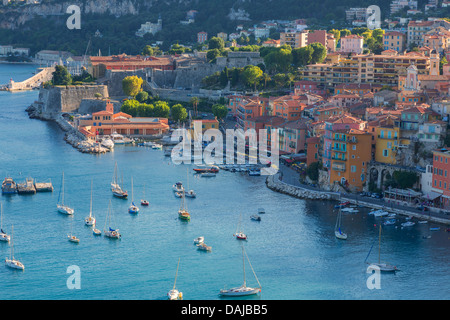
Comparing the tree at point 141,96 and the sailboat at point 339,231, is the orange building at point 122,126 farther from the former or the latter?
the sailboat at point 339,231

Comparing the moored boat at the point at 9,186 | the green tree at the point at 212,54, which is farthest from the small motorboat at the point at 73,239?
the green tree at the point at 212,54

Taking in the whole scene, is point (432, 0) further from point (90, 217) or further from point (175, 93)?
point (90, 217)

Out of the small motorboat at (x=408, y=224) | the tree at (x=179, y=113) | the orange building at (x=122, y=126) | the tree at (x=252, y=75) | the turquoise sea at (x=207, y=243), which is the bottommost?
the turquoise sea at (x=207, y=243)

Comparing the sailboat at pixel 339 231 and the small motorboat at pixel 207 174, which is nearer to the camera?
the sailboat at pixel 339 231

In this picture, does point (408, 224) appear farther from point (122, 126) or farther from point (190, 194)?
point (122, 126)

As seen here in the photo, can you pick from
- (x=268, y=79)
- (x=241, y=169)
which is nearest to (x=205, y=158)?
(x=241, y=169)

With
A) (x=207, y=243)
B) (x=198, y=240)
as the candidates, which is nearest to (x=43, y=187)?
(x=198, y=240)

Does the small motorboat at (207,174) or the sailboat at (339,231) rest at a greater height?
the small motorboat at (207,174)
